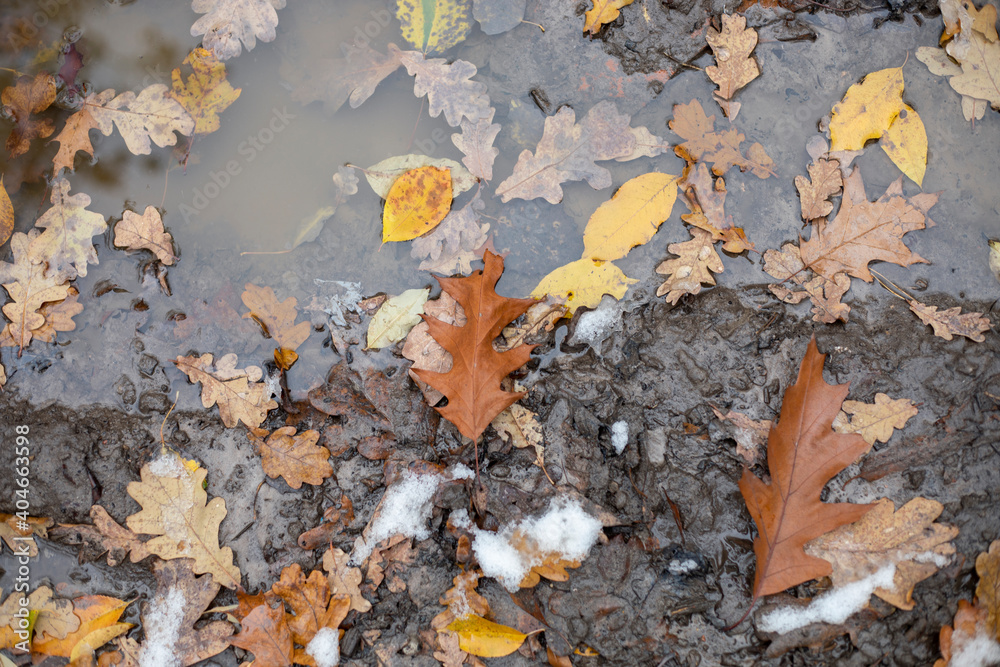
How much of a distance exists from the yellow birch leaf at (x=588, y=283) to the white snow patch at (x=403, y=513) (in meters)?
0.96

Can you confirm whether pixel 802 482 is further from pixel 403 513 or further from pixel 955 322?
pixel 403 513

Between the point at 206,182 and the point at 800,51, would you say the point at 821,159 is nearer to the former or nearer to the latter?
the point at 800,51

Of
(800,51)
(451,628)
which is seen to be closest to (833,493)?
(451,628)

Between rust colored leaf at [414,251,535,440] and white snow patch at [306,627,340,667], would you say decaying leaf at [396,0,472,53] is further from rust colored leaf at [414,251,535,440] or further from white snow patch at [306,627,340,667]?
white snow patch at [306,627,340,667]

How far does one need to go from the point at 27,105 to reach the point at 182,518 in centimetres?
214

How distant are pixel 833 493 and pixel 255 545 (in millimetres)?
2461

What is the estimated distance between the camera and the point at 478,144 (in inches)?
94.6

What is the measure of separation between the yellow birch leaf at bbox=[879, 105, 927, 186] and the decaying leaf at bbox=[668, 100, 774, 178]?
1.71ft

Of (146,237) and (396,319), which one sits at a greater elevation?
(146,237)

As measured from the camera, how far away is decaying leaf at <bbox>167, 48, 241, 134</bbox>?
2496 mm

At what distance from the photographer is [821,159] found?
2.34 m

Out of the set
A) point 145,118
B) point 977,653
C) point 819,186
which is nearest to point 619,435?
point 819,186

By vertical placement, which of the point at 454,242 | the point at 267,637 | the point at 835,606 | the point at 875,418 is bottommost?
the point at 835,606

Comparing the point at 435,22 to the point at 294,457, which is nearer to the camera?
the point at 294,457
